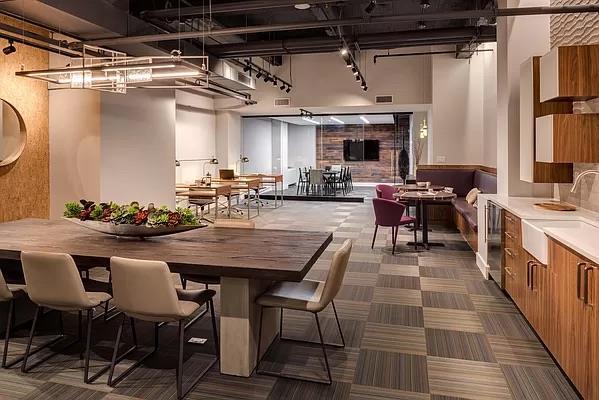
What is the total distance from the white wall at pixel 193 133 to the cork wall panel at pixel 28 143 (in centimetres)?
473

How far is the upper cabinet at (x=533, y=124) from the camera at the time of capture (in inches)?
169

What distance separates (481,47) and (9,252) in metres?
9.41

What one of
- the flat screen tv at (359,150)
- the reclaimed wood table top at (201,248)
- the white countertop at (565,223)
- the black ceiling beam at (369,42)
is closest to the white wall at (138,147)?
the black ceiling beam at (369,42)

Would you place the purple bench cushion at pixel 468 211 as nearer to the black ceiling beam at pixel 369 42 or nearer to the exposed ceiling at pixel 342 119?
the black ceiling beam at pixel 369 42

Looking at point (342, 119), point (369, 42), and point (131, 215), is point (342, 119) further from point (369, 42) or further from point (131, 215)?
point (131, 215)

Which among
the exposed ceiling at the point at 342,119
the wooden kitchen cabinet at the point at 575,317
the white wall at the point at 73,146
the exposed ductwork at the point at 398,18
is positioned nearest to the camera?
the wooden kitchen cabinet at the point at 575,317

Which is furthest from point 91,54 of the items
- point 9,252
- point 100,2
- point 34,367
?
point 34,367

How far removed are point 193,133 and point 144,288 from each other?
9.15 meters

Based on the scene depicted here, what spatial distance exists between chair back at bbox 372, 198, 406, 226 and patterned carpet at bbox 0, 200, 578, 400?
4.95 ft

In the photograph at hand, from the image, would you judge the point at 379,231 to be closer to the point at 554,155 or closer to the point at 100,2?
the point at 554,155

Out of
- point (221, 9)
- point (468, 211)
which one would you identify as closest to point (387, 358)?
point (221, 9)

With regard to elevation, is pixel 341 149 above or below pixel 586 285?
above

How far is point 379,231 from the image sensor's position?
8.50m

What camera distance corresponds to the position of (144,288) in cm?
266
